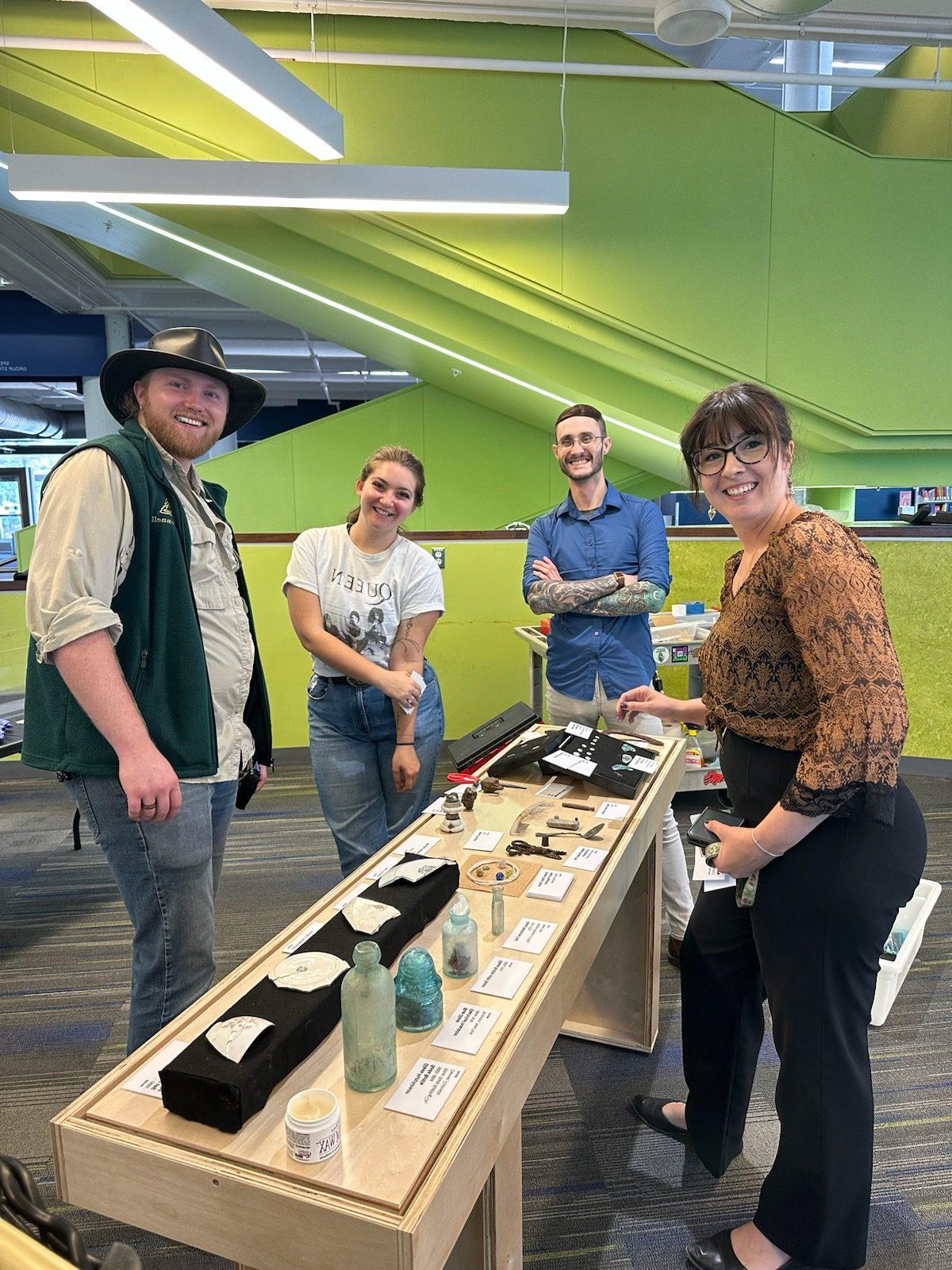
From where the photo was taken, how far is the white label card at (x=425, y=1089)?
0.93m

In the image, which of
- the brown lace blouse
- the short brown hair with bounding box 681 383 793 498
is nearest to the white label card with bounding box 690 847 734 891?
the brown lace blouse

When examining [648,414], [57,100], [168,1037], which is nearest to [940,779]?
[648,414]

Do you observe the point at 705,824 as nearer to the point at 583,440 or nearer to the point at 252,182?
the point at 583,440

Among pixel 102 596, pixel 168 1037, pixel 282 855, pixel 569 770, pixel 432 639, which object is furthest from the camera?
pixel 432 639

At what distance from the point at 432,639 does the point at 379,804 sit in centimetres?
267

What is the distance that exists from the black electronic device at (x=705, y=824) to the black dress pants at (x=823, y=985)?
2 centimetres

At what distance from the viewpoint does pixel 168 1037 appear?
1067 mm

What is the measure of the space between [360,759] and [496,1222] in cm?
116

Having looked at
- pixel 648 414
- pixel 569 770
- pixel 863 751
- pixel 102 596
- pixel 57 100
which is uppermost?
pixel 57 100

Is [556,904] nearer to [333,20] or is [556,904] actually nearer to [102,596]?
[102,596]

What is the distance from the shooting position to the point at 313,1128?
0.84 metres

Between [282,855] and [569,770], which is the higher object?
[569,770]

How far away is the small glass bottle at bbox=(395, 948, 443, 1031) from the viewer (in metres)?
1.06

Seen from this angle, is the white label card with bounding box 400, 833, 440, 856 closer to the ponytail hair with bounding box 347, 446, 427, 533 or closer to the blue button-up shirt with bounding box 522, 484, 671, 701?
the ponytail hair with bounding box 347, 446, 427, 533
